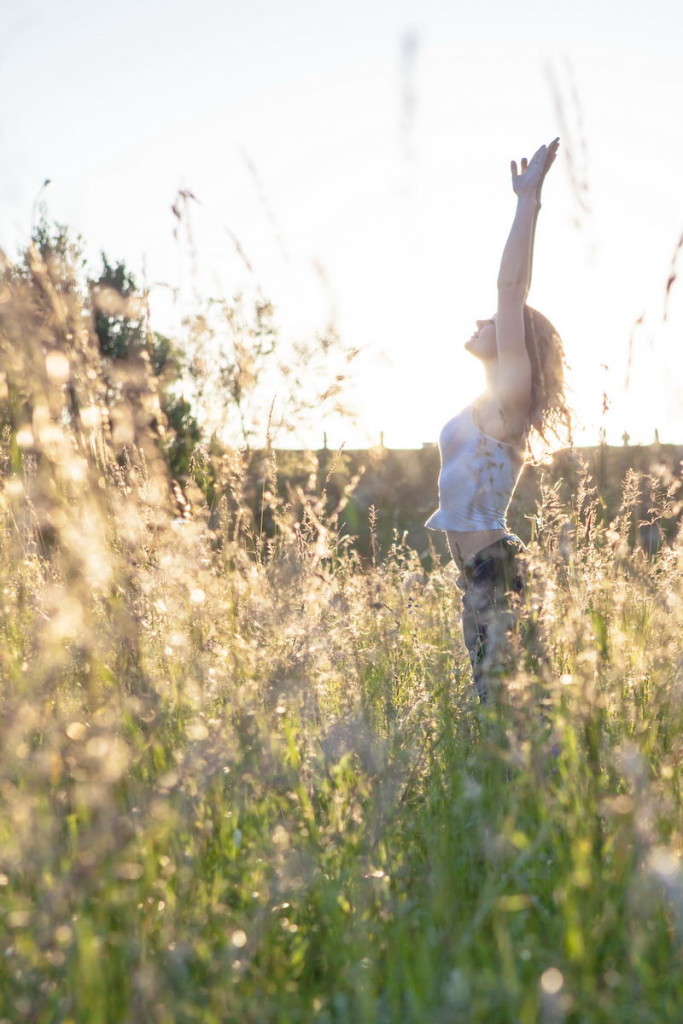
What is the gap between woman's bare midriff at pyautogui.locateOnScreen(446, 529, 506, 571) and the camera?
9.79ft

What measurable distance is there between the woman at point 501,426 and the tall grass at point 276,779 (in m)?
0.23

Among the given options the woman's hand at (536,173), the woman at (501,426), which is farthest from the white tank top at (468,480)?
the woman's hand at (536,173)

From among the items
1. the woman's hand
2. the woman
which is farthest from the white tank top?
the woman's hand

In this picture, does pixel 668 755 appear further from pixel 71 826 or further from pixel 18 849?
pixel 18 849

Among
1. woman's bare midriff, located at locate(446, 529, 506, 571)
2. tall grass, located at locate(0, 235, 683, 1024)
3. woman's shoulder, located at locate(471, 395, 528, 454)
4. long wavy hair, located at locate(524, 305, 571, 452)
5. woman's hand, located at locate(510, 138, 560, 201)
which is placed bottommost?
tall grass, located at locate(0, 235, 683, 1024)

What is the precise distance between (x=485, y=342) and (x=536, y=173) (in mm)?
629

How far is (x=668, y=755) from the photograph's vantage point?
2012 millimetres

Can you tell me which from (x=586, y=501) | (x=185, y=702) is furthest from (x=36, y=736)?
(x=586, y=501)

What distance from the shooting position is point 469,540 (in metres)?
3.04

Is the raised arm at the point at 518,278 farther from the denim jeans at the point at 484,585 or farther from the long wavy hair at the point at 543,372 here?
the denim jeans at the point at 484,585

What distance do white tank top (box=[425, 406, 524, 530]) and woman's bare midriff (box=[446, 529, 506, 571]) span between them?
0.08 ft

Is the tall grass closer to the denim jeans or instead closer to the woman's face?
the denim jeans

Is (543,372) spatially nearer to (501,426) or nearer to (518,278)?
(501,426)

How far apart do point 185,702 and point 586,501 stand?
1.55m
